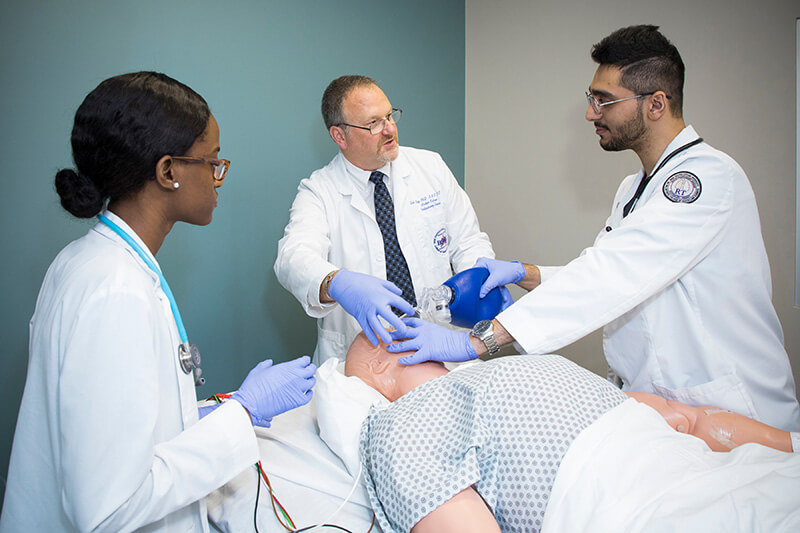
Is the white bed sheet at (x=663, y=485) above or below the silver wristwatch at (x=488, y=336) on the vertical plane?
below

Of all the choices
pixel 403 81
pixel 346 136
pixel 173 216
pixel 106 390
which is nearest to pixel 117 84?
pixel 173 216

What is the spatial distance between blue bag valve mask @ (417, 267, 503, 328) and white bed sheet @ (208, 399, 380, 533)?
0.59m

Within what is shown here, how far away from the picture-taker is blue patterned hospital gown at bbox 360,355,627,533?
3.24 feet

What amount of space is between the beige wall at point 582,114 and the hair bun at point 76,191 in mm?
2391

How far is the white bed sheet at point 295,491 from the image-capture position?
1130 millimetres

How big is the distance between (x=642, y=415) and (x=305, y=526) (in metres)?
0.78

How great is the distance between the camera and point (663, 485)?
0.89m

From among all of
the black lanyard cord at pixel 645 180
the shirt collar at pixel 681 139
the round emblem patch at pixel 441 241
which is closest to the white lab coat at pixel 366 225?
the round emblem patch at pixel 441 241

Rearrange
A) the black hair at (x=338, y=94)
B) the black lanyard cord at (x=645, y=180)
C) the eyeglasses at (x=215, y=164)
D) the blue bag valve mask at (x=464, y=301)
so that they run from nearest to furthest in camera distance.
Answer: the eyeglasses at (x=215, y=164) < the black lanyard cord at (x=645, y=180) < the blue bag valve mask at (x=464, y=301) < the black hair at (x=338, y=94)

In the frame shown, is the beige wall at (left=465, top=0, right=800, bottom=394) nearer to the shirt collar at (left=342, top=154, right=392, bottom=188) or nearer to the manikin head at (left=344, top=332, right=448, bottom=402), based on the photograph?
the shirt collar at (left=342, top=154, right=392, bottom=188)

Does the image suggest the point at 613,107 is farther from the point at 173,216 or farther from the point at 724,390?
the point at 173,216

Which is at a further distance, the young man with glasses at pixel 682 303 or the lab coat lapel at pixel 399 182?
the lab coat lapel at pixel 399 182

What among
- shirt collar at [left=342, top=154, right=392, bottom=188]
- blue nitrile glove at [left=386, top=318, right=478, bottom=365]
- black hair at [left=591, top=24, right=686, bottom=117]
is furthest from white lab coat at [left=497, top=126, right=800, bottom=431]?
shirt collar at [left=342, top=154, right=392, bottom=188]

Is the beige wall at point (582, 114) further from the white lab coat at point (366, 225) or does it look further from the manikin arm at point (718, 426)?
the manikin arm at point (718, 426)
